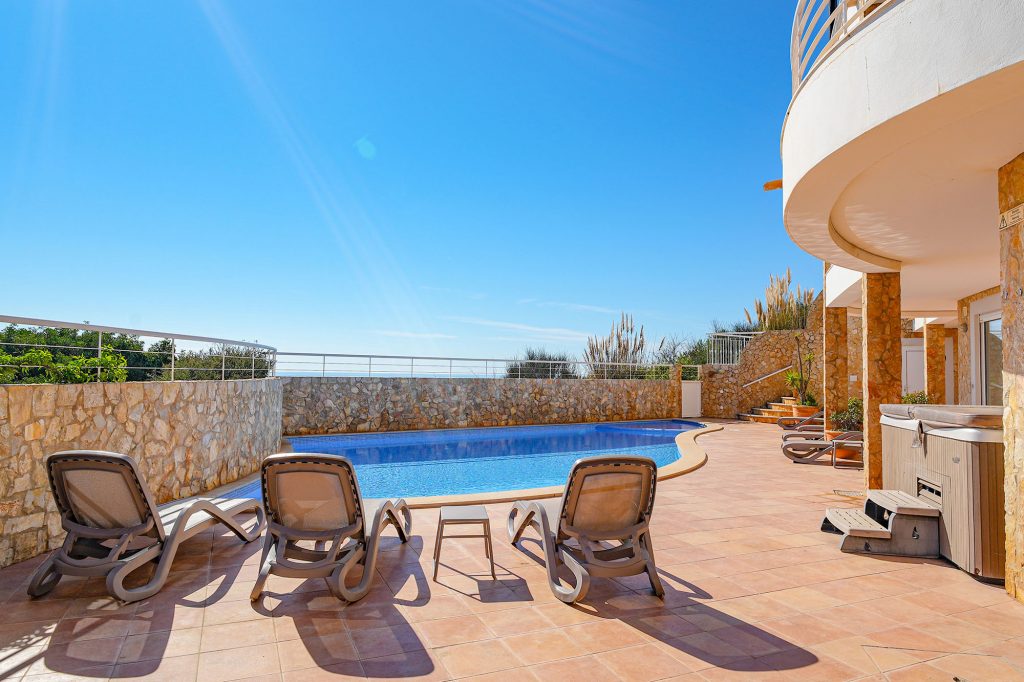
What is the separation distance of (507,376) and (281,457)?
15.8 m

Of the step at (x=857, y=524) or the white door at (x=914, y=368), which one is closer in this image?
the step at (x=857, y=524)

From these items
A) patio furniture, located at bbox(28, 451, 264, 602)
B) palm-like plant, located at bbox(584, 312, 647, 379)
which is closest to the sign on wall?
patio furniture, located at bbox(28, 451, 264, 602)

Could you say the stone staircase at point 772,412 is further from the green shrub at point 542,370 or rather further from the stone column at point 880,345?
the stone column at point 880,345

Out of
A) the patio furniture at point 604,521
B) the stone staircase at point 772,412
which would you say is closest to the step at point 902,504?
the patio furniture at point 604,521

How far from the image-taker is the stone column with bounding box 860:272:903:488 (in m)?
8.18

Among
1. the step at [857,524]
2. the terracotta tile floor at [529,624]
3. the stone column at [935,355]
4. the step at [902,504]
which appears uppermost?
the stone column at [935,355]

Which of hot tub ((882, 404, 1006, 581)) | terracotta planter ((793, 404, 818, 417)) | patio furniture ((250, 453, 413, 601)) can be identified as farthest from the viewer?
terracotta planter ((793, 404, 818, 417))

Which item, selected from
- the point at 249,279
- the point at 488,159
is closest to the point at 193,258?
the point at 249,279

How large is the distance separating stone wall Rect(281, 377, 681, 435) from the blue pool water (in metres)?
0.70

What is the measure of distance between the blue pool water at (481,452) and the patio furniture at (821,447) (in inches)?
100

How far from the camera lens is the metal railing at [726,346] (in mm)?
21641

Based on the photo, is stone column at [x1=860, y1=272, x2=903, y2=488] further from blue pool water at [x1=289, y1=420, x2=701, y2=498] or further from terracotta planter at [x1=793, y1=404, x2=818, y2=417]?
terracotta planter at [x1=793, y1=404, x2=818, y2=417]

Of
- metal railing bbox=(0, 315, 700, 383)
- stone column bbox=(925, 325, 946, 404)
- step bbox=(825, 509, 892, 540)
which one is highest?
stone column bbox=(925, 325, 946, 404)

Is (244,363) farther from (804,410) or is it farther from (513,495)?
(804,410)
